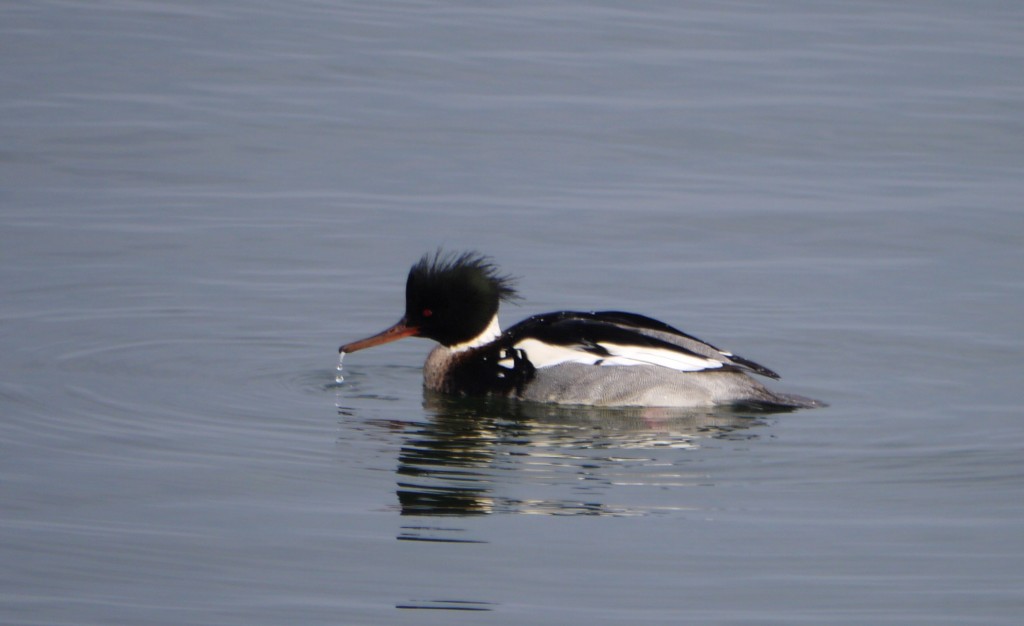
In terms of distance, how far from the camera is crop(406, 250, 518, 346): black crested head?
10945 millimetres

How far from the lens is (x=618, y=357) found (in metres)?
10.4

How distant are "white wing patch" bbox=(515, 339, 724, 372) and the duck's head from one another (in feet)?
1.98

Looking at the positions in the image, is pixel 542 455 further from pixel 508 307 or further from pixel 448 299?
pixel 508 307

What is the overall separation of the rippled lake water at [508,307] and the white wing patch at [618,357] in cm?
32

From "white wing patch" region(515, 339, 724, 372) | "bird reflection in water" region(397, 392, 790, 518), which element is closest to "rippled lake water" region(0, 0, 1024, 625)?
"bird reflection in water" region(397, 392, 790, 518)

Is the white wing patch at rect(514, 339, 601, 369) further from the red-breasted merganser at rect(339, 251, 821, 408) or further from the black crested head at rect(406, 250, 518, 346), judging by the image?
the black crested head at rect(406, 250, 518, 346)

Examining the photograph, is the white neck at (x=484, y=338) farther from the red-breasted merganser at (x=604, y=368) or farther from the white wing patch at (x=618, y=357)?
the white wing patch at (x=618, y=357)

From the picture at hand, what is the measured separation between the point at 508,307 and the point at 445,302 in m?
2.15

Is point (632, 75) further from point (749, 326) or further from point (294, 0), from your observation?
point (749, 326)

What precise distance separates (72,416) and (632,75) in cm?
1213

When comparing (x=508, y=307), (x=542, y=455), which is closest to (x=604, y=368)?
(x=542, y=455)

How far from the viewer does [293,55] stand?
70.7 ft

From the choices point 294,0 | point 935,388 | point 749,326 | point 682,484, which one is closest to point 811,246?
point 749,326

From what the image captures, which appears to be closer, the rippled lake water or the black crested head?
the rippled lake water
